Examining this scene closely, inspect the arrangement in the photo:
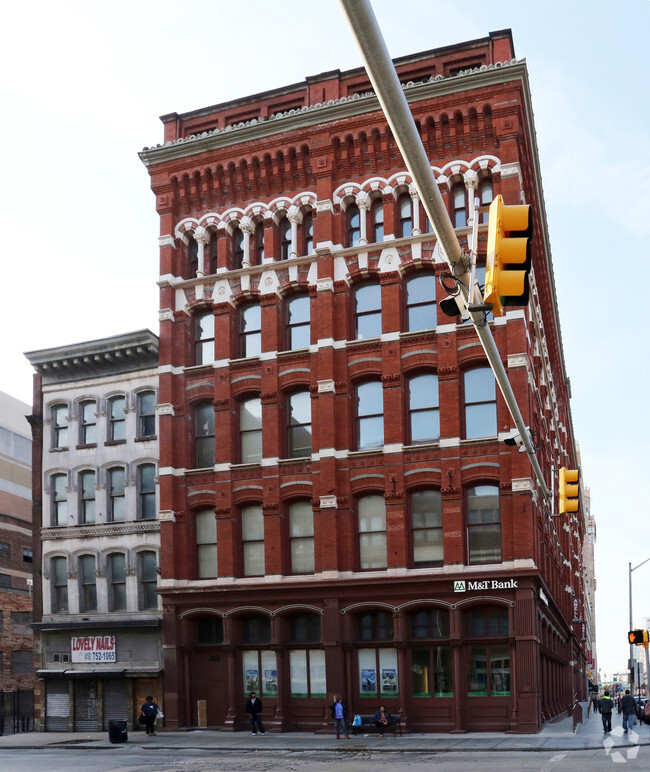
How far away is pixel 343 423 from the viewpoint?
39656 mm

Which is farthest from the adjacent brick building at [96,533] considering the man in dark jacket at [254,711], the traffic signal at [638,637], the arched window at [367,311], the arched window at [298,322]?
the traffic signal at [638,637]

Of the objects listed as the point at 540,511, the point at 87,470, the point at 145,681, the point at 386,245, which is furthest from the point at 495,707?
the point at 87,470

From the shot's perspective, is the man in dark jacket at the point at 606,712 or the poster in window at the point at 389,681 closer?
the man in dark jacket at the point at 606,712

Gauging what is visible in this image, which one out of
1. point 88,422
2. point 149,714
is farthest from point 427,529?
point 88,422

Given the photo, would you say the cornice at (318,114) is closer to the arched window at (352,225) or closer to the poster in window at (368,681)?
the arched window at (352,225)

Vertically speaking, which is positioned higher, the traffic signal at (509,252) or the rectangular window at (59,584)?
the traffic signal at (509,252)

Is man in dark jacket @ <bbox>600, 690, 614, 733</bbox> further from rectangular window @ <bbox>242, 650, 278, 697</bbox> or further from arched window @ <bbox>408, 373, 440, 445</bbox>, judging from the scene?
rectangular window @ <bbox>242, 650, 278, 697</bbox>

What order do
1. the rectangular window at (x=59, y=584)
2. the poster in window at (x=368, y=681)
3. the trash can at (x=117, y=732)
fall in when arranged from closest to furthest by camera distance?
1. the trash can at (x=117, y=732)
2. the poster in window at (x=368, y=681)
3. the rectangular window at (x=59, y=584)

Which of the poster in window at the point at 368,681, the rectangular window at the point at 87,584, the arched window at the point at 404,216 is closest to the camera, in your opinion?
the poster in window at the point at 368,681

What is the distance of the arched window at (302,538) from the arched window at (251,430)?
291cm

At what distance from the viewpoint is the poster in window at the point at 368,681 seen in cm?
3769

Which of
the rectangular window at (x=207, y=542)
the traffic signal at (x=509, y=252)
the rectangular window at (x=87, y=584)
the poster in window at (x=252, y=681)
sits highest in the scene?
the traffic signal at (x=509, y=252)

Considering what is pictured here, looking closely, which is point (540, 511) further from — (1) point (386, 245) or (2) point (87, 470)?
(2) point (87, 470)

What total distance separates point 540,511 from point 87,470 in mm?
20493
